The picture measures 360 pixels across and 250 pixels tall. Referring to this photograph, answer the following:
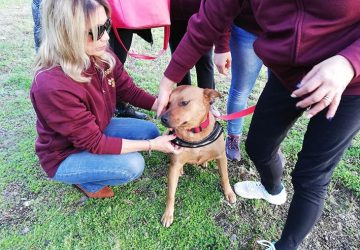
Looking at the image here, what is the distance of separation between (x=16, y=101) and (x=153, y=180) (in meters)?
2.27

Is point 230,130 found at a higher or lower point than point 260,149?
lower

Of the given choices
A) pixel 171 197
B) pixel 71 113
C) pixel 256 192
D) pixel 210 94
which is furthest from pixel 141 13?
pixel 256 192

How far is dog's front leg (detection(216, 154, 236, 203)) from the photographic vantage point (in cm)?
271

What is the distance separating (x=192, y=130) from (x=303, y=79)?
1.37 m

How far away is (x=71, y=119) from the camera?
219 cm

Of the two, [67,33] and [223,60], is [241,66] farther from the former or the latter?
[67,33]

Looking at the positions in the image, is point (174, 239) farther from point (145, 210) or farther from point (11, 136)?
point (11, 136)

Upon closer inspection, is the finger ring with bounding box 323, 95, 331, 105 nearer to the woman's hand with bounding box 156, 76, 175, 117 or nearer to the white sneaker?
the woman's hand with bounding box 156, 76, 175, 117

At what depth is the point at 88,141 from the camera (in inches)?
91.4

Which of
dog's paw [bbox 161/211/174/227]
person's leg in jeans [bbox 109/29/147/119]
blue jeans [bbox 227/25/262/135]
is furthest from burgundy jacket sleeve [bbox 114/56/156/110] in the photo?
dog's paw [bbox 161/211/174/227]

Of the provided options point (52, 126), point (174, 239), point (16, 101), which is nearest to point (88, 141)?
point (52, 126)

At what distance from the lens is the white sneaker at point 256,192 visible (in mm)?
2645

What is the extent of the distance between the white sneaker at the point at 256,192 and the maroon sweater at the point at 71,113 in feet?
3.64

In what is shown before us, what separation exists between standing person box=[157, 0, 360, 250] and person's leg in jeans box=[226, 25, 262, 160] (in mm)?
600
